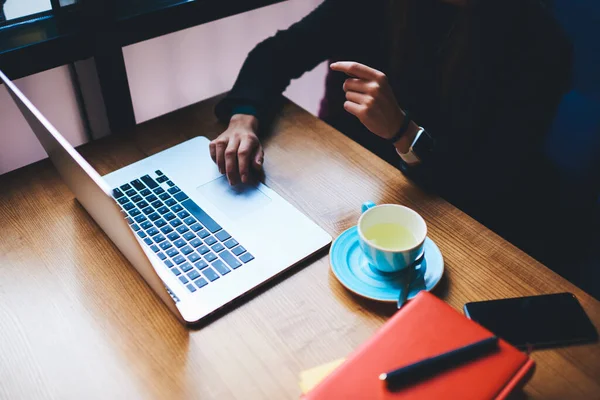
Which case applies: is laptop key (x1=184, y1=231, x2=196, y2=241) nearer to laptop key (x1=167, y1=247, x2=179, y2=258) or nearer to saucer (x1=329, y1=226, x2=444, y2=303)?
laptop key (x1=167, y1=247, x2=179, y2=258)

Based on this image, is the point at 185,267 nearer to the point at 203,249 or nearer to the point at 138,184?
the point at 203,249

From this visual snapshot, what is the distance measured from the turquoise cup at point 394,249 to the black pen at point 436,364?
166 millimetres

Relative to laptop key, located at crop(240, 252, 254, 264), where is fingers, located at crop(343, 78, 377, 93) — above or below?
above

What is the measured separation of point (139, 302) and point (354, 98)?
0.54 meters

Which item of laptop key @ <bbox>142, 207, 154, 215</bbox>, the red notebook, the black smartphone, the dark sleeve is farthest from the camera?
the dark sleeve

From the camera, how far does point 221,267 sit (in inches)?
30.6

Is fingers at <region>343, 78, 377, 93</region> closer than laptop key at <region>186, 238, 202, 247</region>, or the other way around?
laptop key at <region>186, 238, 202, 247</region>

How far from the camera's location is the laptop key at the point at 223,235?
2.72 ft

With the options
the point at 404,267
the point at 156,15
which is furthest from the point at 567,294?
the point at 156,15

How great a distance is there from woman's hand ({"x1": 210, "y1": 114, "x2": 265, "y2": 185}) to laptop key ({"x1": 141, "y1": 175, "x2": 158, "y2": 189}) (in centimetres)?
12

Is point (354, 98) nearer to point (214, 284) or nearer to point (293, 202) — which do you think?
point (293, 202)

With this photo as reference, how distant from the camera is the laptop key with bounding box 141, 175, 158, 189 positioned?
946mm

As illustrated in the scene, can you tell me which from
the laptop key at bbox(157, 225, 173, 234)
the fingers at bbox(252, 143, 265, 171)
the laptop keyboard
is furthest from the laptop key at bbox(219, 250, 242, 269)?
the fingers at bbox(252, 143, 265, 171)

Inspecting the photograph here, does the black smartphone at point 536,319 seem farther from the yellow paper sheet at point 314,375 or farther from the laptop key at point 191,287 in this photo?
the laptop key at point 191,287
